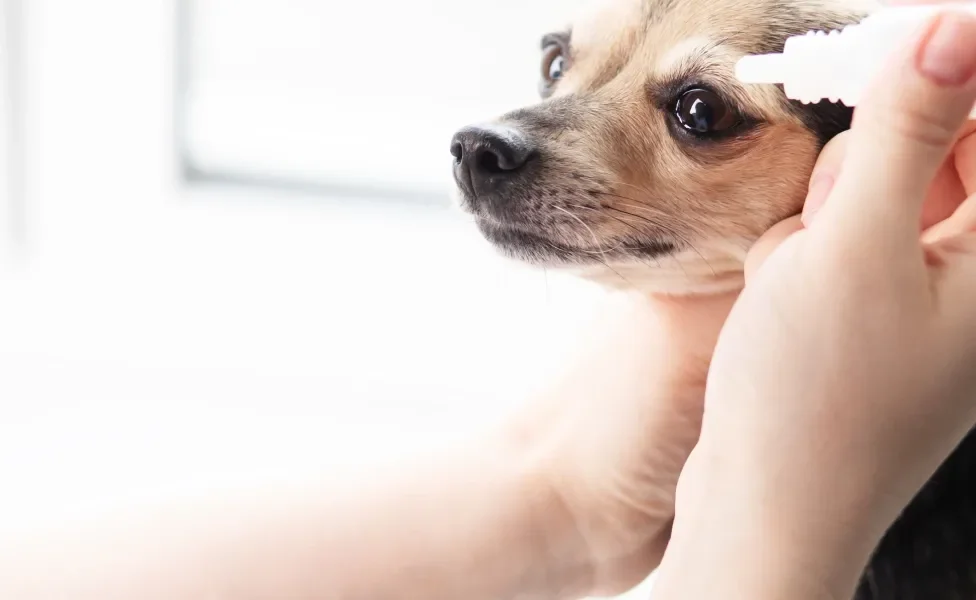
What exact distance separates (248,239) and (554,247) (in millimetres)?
995

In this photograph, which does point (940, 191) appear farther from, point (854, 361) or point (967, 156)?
point (854, 361)

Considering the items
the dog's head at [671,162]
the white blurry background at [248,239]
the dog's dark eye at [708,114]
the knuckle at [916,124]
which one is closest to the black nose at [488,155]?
the dog's head at [671,162]

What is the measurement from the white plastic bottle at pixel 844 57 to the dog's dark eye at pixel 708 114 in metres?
0.17

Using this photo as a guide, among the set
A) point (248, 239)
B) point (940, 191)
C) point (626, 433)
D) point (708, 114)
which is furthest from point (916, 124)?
point (248, 239)

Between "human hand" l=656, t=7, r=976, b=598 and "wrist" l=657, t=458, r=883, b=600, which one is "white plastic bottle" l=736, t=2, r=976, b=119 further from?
"wrist" l=657, t=458, r=883, b=600

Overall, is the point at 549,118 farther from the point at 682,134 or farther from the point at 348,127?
Result: the point at 348,127

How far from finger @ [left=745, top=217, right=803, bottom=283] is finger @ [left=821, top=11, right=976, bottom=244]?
15cm

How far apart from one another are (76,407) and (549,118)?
1.09 m

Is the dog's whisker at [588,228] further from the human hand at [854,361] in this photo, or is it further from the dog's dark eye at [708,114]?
the human hand at [854,361]

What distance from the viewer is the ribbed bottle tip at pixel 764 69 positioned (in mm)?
583

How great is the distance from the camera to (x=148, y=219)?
163cm

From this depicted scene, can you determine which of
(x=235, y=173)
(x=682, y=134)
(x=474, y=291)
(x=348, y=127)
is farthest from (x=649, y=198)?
(x=235, y=173)

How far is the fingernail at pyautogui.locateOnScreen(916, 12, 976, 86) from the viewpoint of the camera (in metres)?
0.43

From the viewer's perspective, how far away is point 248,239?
5.42 feet
